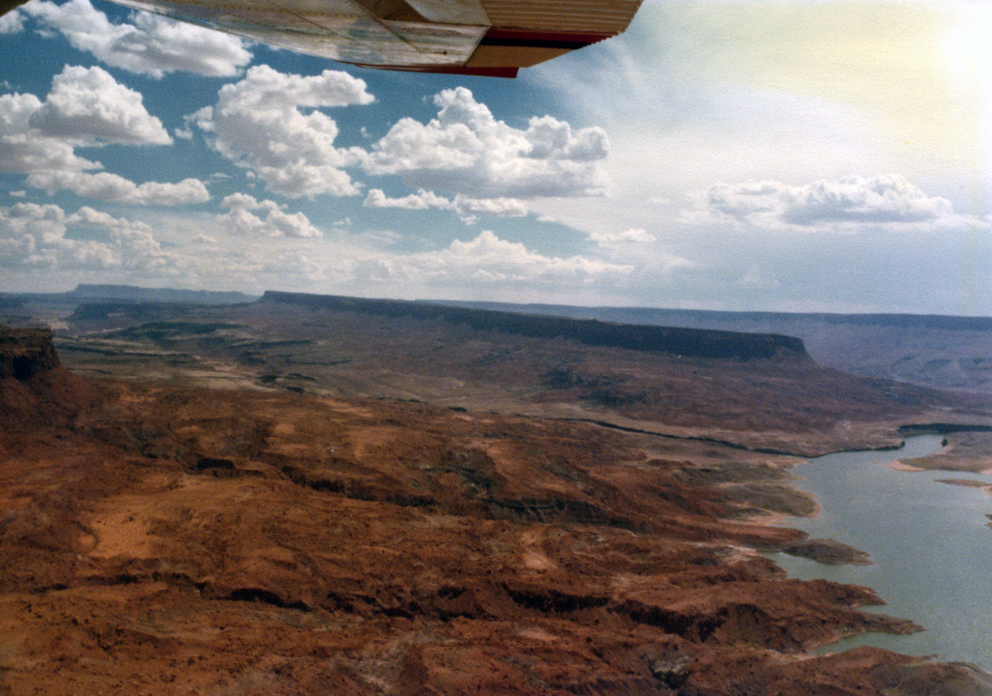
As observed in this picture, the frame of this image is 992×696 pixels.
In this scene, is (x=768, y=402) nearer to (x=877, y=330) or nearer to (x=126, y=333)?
(x=877, y=330)

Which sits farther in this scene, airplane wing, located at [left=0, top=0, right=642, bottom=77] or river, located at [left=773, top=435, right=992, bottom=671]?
river, located at [left=773, top=435, right=992, bottom=671]

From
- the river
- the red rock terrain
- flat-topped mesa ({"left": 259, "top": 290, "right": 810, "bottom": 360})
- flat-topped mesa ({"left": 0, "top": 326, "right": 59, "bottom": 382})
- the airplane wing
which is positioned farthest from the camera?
flat-topped mesa ({"left": 259, "top": 290, "right": 810, "bottom": 360})

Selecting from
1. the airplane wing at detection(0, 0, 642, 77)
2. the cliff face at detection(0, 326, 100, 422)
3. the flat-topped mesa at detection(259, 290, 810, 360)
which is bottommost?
the cliff face at detection(0, 326, 100, 422)

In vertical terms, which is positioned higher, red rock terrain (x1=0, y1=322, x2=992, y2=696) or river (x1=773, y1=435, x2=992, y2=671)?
red rock terrain (x1=0, y1=322, x2=992, y2=696)

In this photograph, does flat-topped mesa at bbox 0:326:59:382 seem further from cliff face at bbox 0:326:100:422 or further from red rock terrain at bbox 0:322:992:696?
red rock terrain at bbox 0:322:992:696

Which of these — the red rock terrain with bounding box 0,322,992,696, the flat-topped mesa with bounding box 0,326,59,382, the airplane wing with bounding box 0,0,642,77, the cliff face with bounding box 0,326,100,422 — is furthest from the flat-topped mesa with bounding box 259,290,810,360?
the airplane wing with bounding box 0,0,642,77

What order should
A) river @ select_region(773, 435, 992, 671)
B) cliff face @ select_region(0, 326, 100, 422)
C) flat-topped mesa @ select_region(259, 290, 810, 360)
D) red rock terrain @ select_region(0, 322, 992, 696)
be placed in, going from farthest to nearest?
flat-topped mesa @ select_region(259, 290, 810, 360), cliff face @ select_region(0, 326, 100, 422), river @ select_region(773, 435, 992, 671), red rock terrain @ select_region(0, 322, 992, 696)

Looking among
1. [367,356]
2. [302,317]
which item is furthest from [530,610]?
[302,317]
